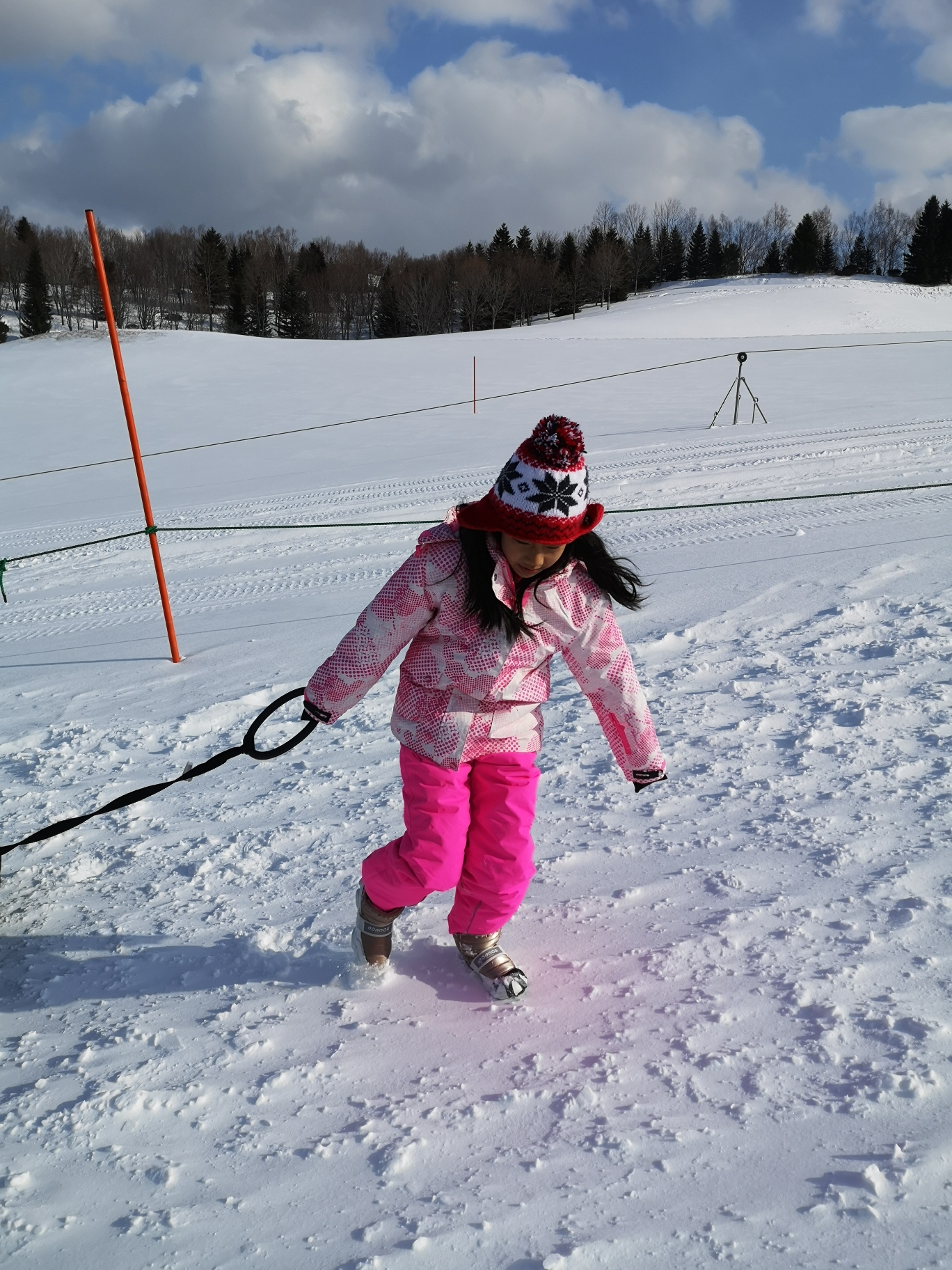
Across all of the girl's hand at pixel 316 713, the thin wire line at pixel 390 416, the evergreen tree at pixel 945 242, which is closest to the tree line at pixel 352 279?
the evergreen tree at pixel 945 242

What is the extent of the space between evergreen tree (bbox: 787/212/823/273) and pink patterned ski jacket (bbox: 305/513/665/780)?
74.8 meters

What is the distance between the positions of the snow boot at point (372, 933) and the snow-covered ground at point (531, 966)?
0.23ft

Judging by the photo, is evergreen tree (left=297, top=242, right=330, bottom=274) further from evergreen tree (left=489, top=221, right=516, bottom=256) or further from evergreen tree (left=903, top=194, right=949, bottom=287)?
evergreen tree (left=903, top=194, right=949, bottom=287)

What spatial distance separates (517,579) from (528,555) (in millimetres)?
85

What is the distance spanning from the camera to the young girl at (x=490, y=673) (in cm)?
212

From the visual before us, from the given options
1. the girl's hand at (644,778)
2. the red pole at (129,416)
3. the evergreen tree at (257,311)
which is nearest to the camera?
the girl's hand at (644,778)

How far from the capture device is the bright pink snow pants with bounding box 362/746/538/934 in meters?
2.25

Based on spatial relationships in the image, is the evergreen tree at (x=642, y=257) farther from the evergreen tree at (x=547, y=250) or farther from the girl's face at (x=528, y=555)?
the girl's face at (x=528, y=555)

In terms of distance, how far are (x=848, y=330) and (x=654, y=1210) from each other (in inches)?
1619

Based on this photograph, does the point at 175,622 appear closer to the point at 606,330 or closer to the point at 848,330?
the point at 606,330

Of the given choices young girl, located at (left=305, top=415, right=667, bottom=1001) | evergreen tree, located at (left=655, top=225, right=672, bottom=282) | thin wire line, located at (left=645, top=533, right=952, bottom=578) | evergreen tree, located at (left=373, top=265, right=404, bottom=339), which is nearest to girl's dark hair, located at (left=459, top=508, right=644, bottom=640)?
young girl, located at (left=305, top=415, right=667, bottom=1001)

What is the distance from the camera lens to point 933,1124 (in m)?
1.81

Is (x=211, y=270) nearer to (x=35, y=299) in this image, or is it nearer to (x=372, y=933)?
(x=35, y=299)

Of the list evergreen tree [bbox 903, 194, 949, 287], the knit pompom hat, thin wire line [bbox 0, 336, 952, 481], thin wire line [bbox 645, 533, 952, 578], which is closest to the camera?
the knit pompom hat
